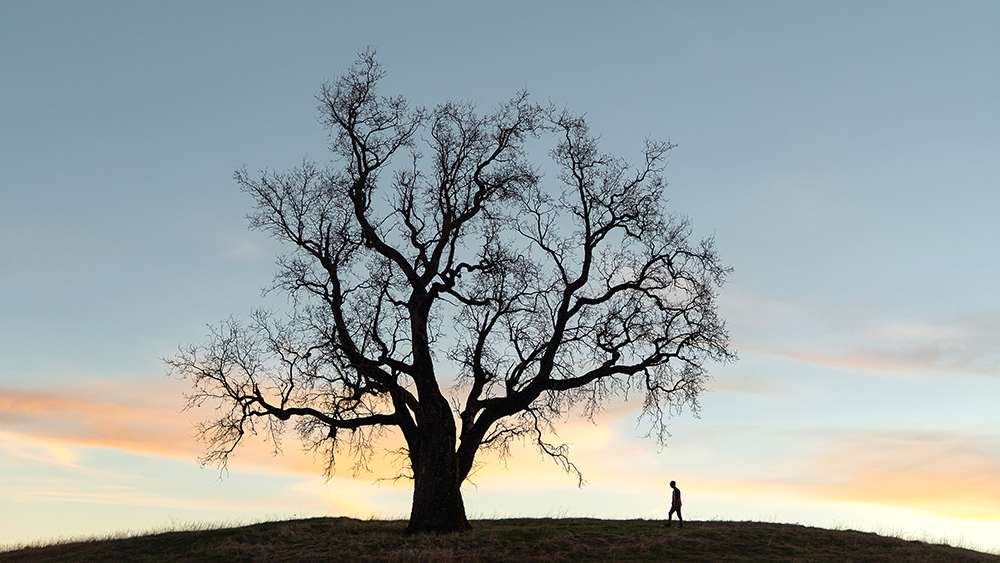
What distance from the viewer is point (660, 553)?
3170 centimetres

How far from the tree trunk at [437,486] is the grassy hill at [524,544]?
94cm

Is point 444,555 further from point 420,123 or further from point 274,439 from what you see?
point 420,123

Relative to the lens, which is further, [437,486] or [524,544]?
[437,486]

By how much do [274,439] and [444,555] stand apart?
Answer: 918 cm

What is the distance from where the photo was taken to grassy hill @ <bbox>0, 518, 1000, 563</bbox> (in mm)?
31734

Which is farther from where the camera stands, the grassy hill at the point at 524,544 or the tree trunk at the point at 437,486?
the tree trunk at the point at 437,486

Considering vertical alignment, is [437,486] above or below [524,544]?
above

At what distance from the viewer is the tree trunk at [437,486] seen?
35.7 meters

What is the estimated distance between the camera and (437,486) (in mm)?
35938

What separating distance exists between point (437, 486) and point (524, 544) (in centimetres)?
431

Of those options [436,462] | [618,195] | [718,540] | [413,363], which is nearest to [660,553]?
[718,540]

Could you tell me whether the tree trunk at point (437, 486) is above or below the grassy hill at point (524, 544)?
above

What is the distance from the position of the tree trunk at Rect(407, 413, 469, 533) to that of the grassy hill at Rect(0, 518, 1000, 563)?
94 cm

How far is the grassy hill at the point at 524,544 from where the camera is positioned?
31.7m
